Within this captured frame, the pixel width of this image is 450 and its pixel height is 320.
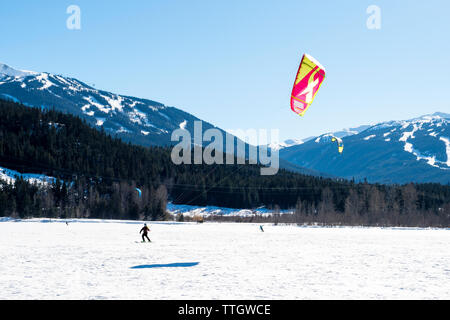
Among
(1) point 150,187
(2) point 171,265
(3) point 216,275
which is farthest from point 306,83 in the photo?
(1) point 150,187

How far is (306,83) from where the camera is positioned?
21984 millimetres

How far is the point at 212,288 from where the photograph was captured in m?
13.9

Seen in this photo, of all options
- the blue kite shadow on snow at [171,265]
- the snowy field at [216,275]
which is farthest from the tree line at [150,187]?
the blue kite shadow on snow at [171,265]

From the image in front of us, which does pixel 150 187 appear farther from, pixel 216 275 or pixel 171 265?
pixel 216 275

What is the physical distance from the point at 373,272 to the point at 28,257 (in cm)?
1664

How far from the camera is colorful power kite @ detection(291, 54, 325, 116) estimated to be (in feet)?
69.8

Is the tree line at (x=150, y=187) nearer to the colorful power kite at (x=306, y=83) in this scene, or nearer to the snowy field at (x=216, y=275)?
the snowy field at (x=216, y=275)

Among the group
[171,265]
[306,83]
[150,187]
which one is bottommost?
[171,265]

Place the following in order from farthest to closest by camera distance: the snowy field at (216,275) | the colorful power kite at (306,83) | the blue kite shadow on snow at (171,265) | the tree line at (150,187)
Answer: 1. the tree line at (150,187)
2. the colorful power kite at (306,83)
3. the blue kite shadow on snow at (171,265)
4. the snowy field at (216,275)

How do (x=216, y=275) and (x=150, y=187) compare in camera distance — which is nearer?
(x=216, y=275)

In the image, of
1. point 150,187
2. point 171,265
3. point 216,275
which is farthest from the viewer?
point 150,187

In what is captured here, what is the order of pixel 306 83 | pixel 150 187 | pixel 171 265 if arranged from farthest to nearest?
pixel 150 187 < pixel 306 83 < pixel 171 265

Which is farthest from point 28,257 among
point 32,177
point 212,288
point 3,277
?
point 32,177

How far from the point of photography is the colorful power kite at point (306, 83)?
21.3 m
